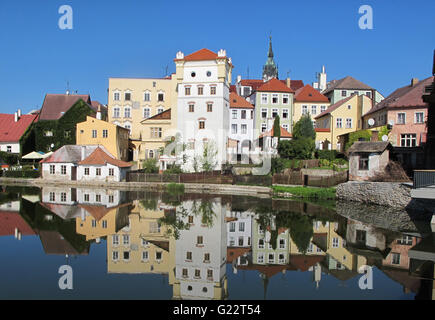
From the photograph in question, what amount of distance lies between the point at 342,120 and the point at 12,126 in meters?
43.5

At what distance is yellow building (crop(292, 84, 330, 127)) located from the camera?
49656 millimetres

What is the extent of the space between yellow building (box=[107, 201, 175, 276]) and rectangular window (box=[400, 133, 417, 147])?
27805mm

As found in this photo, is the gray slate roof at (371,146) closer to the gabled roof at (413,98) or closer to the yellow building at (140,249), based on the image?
the gabled roof at (413,98)

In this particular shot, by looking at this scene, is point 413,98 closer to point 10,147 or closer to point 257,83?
point 257,83

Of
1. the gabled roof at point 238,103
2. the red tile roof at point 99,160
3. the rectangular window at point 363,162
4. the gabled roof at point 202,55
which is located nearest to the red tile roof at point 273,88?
the gabled roof at point 238,103

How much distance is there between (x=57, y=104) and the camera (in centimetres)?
4725

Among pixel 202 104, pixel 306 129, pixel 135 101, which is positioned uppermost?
pixel 135 101

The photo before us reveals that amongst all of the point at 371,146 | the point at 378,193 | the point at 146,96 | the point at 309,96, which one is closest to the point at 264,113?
the point at 309,96

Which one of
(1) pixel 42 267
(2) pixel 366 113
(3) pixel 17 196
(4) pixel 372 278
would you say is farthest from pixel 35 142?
(4) pixel 372 278

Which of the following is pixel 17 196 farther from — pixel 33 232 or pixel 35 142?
pixel 35 142

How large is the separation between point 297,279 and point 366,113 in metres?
37.0

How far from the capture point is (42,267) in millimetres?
11305

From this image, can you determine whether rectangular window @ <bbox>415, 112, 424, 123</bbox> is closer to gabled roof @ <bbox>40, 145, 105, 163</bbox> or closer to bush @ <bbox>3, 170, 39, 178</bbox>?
gabled roof @ <bbox>40, 145, 105, 163</bbox>

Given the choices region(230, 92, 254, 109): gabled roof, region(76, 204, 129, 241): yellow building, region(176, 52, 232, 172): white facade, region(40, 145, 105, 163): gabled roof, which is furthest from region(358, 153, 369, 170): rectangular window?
region(40, 145, 105, 163): gabled roof
